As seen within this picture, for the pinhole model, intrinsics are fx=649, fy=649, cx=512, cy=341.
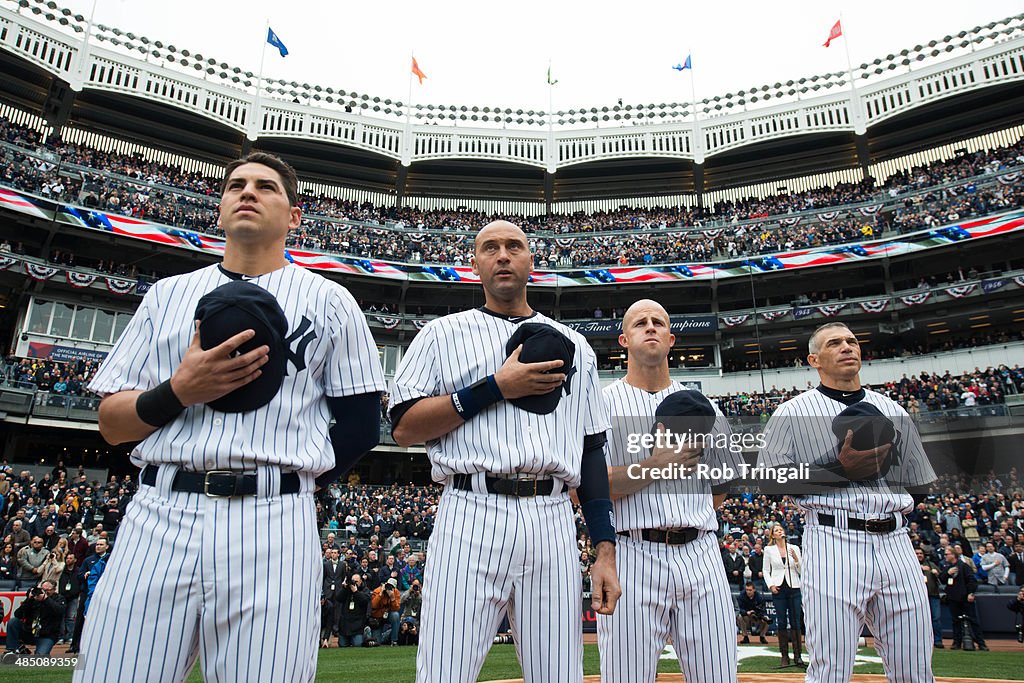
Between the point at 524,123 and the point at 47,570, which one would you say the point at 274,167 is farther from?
the point at 524,123

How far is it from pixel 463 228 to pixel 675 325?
1460 cm

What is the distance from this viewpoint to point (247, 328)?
6.55ft

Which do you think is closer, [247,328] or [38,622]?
[247,328]

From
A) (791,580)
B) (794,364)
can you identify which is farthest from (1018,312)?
(791,580)

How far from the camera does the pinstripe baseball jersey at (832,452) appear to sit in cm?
397

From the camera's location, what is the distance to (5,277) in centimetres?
2878

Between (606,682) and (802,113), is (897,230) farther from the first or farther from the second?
(606,682)

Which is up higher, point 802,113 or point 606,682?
point 802,113

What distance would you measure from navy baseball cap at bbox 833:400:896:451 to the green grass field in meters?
5.00

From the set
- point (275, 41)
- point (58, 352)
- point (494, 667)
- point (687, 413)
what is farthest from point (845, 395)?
point (275, 41)

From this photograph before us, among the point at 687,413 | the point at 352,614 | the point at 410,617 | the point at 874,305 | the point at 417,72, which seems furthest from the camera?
the point at 417,72

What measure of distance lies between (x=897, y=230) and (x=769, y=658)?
3085 cm

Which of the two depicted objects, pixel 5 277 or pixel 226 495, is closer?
pixel 226 495

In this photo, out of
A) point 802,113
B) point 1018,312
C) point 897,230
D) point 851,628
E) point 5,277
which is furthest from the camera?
point 802,113
